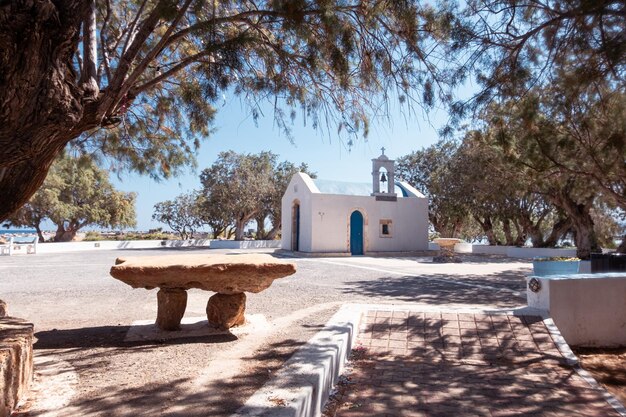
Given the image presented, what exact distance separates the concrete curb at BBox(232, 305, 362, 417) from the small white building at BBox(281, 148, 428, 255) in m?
16.1

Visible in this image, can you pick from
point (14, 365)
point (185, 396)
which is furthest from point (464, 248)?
point (14, 365)

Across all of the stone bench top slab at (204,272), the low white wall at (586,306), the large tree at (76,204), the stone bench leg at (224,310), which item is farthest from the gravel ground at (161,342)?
the large tree at (76,204)

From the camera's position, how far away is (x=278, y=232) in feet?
127

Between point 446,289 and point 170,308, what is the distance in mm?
6637

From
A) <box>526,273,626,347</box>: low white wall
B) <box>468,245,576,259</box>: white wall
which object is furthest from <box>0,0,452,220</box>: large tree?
<box>468,245,576,259</box>: white wall

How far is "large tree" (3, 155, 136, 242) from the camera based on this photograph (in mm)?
26586

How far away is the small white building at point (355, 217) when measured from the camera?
→ 21500mm

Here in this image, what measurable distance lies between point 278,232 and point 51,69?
3596 centimetres

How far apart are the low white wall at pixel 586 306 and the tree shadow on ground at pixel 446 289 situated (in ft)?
4.70

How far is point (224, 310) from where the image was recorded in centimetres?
527

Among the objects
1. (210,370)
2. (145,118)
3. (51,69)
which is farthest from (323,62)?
(145,118)

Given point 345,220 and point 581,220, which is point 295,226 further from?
point 581,220

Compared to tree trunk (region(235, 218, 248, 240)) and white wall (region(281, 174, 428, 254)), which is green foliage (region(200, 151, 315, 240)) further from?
white wall (region(281, 174, 428, 254))

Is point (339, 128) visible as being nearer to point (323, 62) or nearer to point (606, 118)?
point (323, 62)
